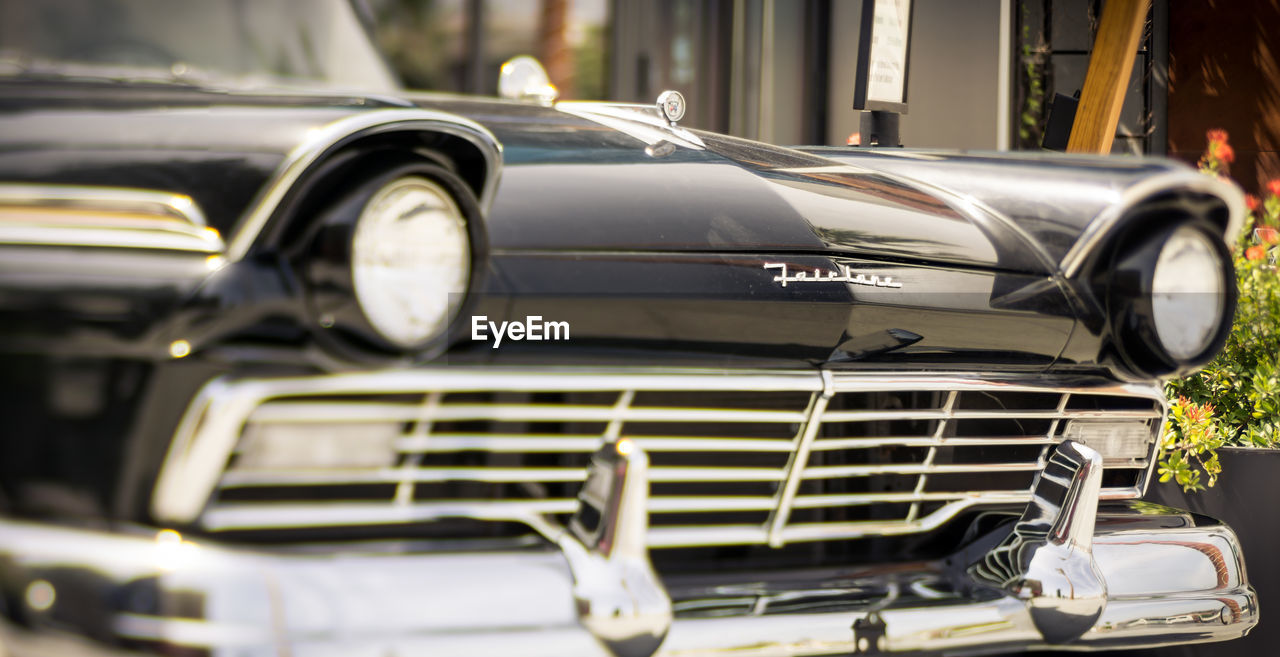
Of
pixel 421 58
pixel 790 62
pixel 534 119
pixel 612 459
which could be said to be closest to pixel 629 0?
pixel 790 62

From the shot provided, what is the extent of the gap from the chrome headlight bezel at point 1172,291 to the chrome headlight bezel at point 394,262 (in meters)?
0.98

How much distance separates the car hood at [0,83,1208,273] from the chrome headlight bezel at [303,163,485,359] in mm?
79

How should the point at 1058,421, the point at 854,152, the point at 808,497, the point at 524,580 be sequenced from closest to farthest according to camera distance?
the point at 524,580 → the point at 808,497 → the point at 1058,421 → the point at 854,152

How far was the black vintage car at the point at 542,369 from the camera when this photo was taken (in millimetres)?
1071

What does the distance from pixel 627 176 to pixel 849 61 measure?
396 centimetres

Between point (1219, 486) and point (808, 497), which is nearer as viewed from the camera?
point (808, 497)

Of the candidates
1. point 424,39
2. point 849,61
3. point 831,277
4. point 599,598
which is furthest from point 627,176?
point 849,61

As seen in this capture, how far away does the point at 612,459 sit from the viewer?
1222 mm

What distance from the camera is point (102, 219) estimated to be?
107 cm

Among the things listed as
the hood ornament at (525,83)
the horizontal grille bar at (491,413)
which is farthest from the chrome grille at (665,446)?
the hood ornament at (525,83)

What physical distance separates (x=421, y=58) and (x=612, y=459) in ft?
4.27

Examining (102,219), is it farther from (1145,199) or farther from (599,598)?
(1145,199)

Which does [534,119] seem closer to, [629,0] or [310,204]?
[310,204]

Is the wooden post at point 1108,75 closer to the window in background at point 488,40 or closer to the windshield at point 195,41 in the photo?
the window in background at point 488,40
